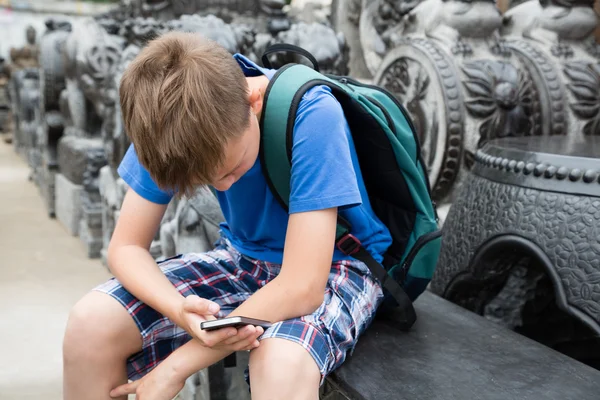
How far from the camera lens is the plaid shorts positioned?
1.19 meters

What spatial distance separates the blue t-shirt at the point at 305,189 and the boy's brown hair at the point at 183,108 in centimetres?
14

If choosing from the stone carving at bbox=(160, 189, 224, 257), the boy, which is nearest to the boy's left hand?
the boy

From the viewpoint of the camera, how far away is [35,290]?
3.28m

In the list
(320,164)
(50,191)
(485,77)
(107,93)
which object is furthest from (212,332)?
(50,191)

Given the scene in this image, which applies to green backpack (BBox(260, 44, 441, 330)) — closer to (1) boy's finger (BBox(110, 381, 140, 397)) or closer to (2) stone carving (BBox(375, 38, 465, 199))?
(1) boy's finger (BBox(110, 381, 140, 397))

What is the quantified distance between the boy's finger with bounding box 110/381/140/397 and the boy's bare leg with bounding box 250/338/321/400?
297 millimetres

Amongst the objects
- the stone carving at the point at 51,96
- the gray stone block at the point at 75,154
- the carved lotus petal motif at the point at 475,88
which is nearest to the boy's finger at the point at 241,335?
the carved lotus petal motif at the point at 475,88

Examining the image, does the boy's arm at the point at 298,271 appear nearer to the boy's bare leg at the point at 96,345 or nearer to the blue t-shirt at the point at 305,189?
the blue t-shirt at the point at 305,189

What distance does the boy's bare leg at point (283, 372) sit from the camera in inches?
42.6

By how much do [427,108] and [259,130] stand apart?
1.75 meters

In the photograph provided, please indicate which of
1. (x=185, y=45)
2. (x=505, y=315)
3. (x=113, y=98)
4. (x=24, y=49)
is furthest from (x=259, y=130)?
(x=24, y=49)

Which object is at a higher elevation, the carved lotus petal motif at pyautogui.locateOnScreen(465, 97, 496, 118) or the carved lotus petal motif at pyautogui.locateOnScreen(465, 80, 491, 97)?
the carved lotus petal motif at pyautogui.locateOnScreen(465, 80, 491, 97)

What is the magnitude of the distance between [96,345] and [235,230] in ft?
1.36

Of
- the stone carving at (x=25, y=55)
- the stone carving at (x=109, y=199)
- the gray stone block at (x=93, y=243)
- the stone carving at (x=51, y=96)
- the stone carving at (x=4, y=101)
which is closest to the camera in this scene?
the stone carving at (x=109, y=199)
